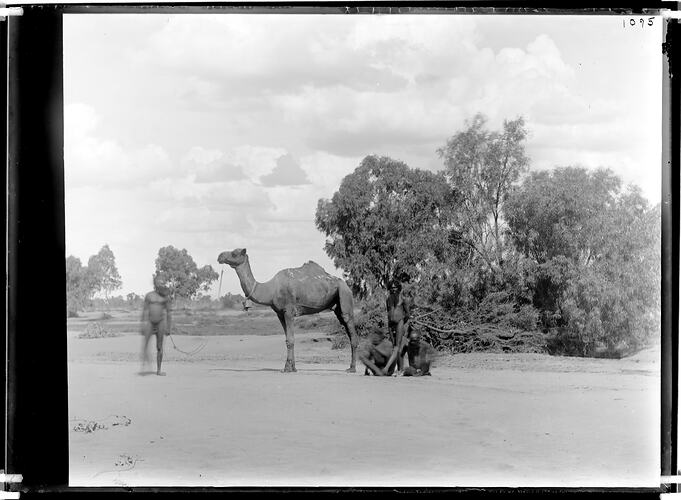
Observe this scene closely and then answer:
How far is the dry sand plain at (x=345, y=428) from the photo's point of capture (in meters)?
9.42

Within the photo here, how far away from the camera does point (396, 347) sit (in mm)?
11656

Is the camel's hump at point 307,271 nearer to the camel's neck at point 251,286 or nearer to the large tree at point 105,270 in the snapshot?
the camel's neck at point 251,286

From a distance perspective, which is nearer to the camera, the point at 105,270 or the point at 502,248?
the point at 105,270

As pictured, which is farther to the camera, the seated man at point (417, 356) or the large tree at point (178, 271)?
the seated man at point (417, 356)

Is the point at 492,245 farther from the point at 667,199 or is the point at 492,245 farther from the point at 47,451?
the point at 47,451

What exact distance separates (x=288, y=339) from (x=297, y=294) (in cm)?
58

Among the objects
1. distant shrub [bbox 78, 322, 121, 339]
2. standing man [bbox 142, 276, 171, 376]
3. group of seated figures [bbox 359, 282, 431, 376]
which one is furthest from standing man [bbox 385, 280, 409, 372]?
distant shrub [bbox 78, 322, 121, 339]

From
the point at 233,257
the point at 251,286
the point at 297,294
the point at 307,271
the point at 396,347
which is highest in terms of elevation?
the point at 233,257

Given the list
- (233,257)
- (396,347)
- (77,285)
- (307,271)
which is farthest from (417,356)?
(77,285)

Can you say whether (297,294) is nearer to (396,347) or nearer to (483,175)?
(396,347)

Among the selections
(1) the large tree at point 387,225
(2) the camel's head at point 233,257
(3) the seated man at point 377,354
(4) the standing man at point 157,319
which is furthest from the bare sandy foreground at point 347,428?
(1) the large tree at point 387,225

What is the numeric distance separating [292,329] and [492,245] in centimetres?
283

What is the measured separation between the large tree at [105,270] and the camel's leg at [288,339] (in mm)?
2287

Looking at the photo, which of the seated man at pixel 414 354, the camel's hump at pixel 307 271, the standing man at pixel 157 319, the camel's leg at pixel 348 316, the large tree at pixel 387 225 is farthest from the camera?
the camel's leg at pixel 348 316
